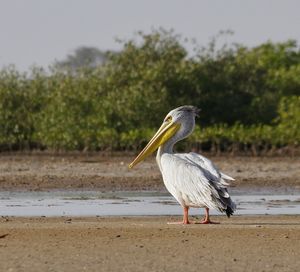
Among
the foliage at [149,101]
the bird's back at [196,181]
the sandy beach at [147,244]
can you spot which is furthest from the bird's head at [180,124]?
the foliage at [149,101]

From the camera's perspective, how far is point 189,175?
12820mm

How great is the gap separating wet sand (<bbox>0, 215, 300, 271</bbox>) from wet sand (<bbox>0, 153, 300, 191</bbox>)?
7079mm

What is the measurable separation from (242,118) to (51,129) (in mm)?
5563

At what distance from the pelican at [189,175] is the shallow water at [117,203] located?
55.2 inches

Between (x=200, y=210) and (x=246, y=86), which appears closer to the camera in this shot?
(x=200, y=210)

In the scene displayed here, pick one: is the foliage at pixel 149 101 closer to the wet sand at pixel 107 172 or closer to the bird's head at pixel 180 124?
the wet sand at pixel 107 172

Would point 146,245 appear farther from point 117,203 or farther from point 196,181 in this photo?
point 117,203

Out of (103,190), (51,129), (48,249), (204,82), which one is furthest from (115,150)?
(48,249)

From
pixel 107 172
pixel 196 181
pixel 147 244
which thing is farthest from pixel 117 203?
pixel 107 172

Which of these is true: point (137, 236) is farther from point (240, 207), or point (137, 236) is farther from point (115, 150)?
point (115, 150)

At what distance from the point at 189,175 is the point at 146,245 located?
212cm

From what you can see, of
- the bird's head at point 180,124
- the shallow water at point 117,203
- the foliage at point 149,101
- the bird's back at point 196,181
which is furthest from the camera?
the foliage at point 149,101

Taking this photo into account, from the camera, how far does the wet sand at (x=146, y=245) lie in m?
9.59

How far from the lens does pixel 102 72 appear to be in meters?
34.1
